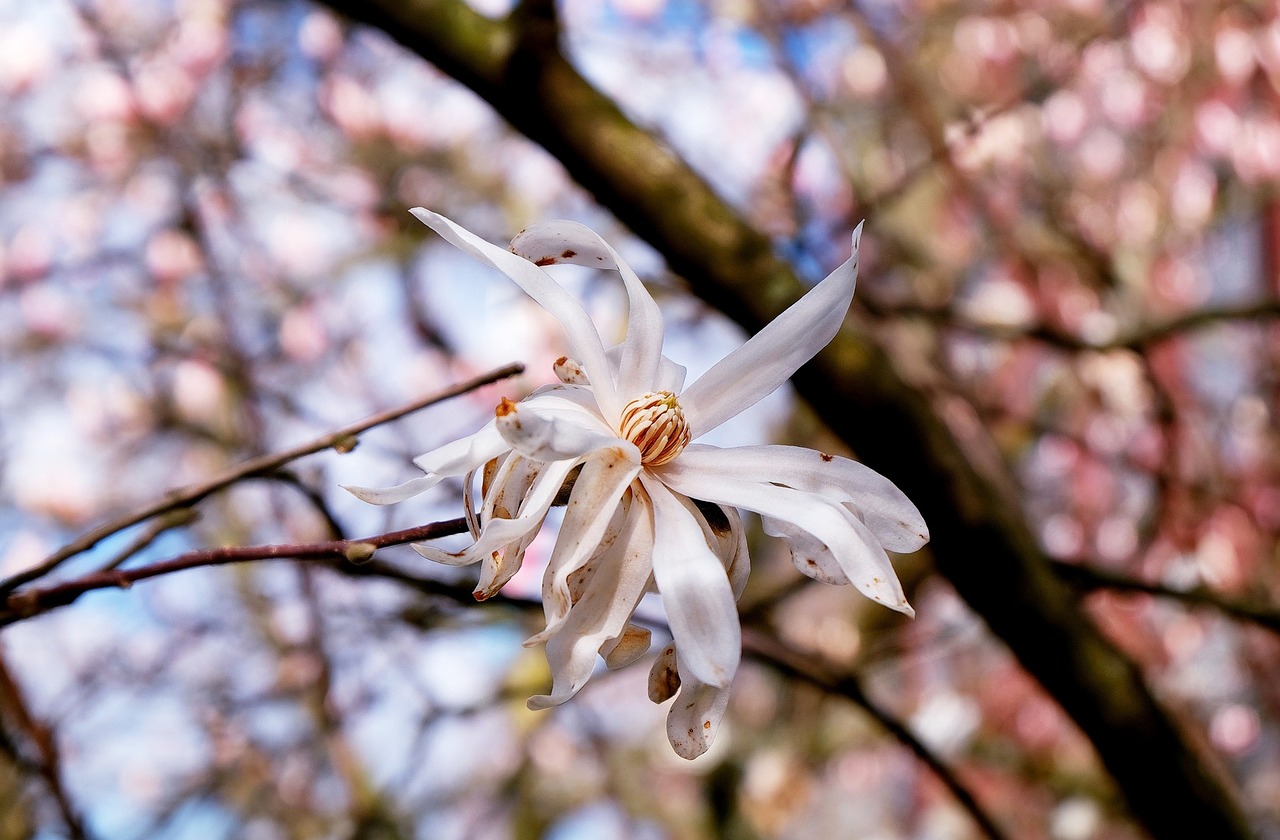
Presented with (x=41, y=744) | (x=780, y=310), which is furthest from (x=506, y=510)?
(x=780, y=310)

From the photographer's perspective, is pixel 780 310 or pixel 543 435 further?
pixel 780 310

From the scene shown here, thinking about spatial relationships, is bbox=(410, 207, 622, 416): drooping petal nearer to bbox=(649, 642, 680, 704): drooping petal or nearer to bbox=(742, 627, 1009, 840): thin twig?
bbox=(649, 642, 680, 704): drooping petal

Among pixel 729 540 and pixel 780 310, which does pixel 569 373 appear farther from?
pixel 780 310

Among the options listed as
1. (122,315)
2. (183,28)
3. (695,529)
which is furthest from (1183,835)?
(183,28)

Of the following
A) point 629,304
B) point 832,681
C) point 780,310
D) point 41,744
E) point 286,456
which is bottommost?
point 832,681

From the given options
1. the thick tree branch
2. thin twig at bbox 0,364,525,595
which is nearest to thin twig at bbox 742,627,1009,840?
the thick tree branch

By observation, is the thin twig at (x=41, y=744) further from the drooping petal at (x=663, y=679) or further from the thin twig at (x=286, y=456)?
the drooping petal at (x=663, y=679)

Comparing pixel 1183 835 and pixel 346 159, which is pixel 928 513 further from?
pixel 346 159
